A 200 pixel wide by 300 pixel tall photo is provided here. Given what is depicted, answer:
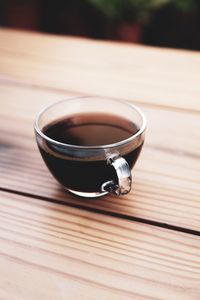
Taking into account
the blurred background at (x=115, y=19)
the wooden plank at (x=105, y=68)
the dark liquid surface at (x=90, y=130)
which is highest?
the dark liquid surface at (x=90, y=130)

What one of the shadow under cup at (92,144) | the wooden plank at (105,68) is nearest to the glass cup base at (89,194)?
the shadow under cup at (92,144)

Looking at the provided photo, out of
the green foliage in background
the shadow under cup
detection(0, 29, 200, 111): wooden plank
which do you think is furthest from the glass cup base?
the green foliage in background

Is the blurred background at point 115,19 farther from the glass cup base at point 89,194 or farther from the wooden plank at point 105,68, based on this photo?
the glass cup base at point 89,194

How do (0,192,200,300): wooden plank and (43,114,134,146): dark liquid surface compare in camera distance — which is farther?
(43,114,134,146): dark liquid surface

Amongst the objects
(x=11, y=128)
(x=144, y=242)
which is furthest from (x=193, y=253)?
(x=11, y=128)

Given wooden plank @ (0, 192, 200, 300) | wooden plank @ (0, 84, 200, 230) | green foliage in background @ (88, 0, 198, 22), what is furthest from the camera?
green foliage in background @ (88, 0, 198, 22)

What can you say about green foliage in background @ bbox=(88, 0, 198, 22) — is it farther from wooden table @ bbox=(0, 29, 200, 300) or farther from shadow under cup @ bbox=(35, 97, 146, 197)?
shadow under cup @ bbox=(35, 97, 146, 197)
